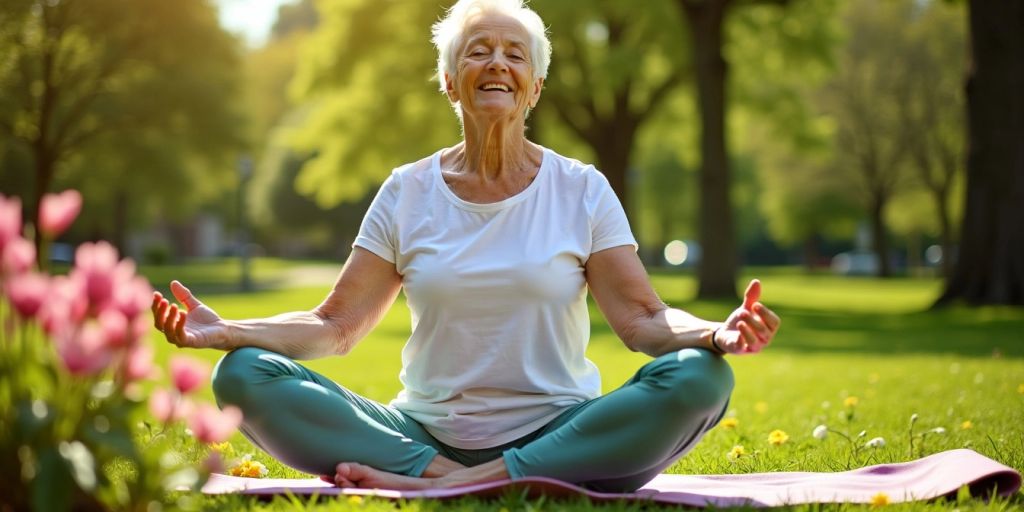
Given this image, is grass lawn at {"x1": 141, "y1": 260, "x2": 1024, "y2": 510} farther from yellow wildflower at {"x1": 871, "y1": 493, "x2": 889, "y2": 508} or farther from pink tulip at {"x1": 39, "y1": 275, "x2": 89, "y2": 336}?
pink tulip at {"x1": 39, "y1": 275, "x2": 89, "y2": 336}

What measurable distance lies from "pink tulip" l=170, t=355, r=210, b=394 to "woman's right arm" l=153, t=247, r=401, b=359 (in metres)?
1.03

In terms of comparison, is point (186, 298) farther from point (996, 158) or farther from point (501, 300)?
point (996, 158)

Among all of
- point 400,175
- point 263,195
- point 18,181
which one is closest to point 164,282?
point 18,181

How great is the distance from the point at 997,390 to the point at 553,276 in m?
5.15

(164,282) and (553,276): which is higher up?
(553,276)

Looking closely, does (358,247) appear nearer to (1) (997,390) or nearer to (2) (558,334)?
(2) (558,334)

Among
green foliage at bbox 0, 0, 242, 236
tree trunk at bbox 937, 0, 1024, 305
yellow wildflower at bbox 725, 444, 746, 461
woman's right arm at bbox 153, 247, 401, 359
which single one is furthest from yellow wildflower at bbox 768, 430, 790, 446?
green foliage at bbox 0, 0, 242, 236

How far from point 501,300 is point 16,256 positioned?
1824mm

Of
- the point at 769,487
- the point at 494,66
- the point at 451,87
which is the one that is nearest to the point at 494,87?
the point at 494,66

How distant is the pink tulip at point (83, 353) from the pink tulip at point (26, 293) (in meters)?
0.08

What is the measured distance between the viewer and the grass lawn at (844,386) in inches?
189

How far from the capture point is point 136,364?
2340 mm

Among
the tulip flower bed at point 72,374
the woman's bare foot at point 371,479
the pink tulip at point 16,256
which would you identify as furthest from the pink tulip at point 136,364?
the woman's bare foot at point 371,479

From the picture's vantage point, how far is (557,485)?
3447mm
